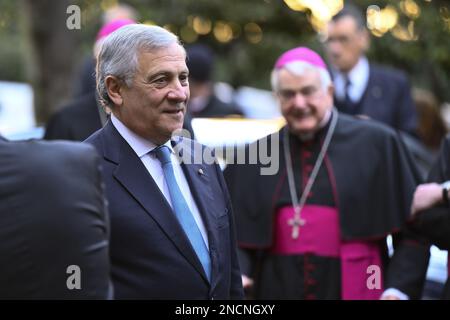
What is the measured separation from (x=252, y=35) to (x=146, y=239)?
11.8 metres

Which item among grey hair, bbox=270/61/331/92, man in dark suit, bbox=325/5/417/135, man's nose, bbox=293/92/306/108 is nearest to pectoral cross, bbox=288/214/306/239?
man's nose, bbox=293/92/306/108

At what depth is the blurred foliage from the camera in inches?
364

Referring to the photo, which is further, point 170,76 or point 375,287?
point 375,287

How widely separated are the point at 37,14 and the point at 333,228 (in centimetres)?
866

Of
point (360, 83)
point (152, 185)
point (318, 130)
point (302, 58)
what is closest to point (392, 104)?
point (360, 83)

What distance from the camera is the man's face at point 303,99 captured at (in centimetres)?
532

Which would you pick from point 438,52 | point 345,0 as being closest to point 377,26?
point 345,0

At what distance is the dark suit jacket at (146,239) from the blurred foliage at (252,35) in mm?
4996

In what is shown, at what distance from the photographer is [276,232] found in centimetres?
542

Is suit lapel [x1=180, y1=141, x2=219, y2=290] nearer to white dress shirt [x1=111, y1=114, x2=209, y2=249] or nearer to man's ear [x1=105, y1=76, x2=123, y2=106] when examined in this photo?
white dress shirt [x1=111, y1=114, x2=209, y2=249]

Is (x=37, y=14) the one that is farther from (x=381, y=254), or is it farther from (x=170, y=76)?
(x=170, y=76)

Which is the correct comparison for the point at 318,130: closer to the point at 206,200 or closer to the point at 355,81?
the point at 206,200

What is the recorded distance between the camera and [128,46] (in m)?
3.58

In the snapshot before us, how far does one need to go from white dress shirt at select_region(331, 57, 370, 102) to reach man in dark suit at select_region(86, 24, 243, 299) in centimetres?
402
